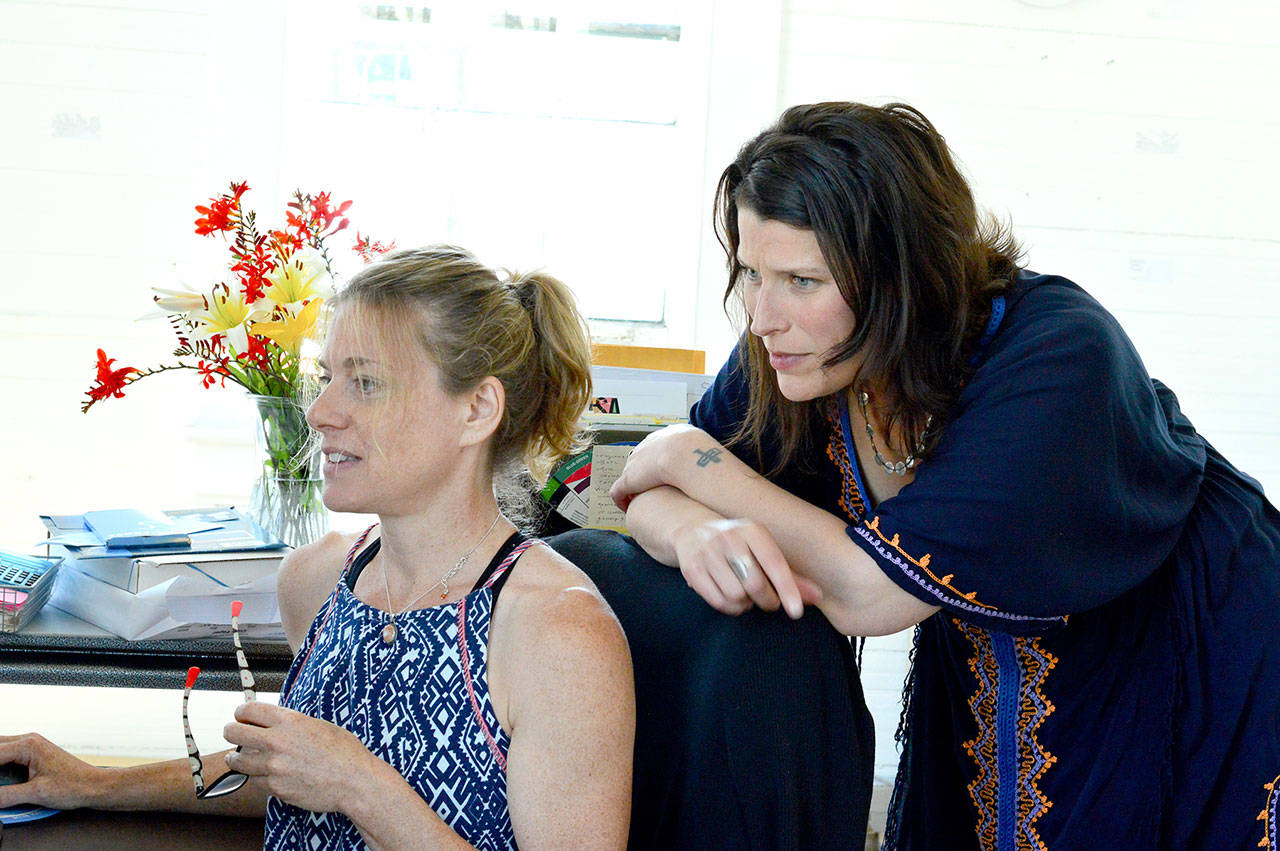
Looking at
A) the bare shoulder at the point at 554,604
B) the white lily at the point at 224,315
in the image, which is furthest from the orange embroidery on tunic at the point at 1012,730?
the white lily at the point at 224,315

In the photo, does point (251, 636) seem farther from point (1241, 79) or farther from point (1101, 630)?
point (1241, 79)

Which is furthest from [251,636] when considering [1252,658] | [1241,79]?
[1241,79]

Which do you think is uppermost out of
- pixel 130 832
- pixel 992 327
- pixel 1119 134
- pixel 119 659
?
pixel 1119 134

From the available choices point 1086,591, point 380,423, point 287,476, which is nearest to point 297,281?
point 287,476

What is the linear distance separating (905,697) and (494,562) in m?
0.58

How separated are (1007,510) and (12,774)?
1.10 m

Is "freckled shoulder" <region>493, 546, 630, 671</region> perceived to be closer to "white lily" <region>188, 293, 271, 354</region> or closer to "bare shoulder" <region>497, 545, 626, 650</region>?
"bare shoulder" <region>497, 545, 626, 650</region>

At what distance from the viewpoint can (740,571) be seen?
3.09ft

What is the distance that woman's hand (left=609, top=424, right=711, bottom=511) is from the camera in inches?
49.9

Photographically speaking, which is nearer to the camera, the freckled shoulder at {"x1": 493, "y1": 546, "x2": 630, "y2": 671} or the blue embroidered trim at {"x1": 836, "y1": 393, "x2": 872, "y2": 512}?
the freckled shoulder at {"x1": 493, "y1": 546, "x2": 630, "y2": 671}

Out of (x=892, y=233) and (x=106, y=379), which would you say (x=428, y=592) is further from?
(x=106, y=379)

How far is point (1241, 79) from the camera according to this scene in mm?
3039

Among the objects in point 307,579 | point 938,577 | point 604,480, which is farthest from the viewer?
point 604,480

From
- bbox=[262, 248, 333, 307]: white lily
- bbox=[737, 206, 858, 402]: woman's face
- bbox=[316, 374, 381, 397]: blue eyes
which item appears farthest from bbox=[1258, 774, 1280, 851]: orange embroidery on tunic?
bbox=[262, 248, 333, 307]: white lily
